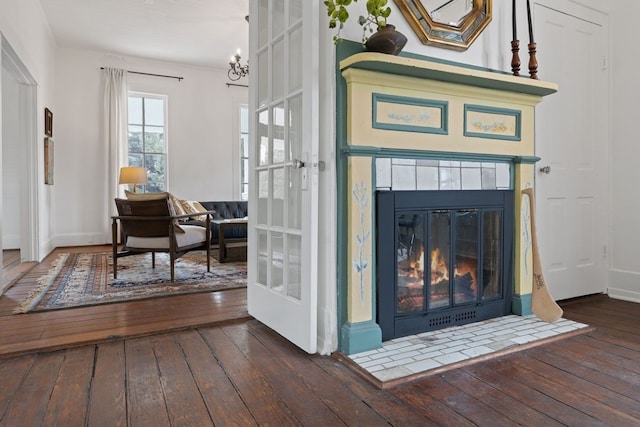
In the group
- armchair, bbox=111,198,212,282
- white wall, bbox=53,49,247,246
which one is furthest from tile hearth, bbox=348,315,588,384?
white wall, bbox=53,49,247,246

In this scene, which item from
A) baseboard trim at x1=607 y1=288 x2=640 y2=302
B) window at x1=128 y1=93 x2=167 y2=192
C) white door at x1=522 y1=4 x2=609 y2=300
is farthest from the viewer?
window at x1=128 y1=93 x2=167 y2=192

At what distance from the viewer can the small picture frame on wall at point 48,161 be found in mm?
5139

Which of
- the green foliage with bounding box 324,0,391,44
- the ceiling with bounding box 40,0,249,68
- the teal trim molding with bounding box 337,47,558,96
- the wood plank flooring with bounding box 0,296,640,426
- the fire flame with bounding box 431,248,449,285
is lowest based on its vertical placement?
the wood plank flooring with bounding box 0,296,640,426

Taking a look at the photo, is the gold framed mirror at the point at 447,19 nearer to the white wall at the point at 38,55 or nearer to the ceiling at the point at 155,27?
the ceiling at the point at 155,27

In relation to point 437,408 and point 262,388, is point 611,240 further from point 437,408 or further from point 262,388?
point 262,388

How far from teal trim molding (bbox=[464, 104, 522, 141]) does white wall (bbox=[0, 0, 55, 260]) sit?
3.55 metres

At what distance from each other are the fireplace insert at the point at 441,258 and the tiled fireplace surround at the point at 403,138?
77mm

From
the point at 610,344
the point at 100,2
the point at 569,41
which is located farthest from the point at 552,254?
the point at 100,2

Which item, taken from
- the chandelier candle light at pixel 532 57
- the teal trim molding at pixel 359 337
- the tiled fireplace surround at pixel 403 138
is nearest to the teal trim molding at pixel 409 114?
the tiled fireplace surround at pixel 403 138

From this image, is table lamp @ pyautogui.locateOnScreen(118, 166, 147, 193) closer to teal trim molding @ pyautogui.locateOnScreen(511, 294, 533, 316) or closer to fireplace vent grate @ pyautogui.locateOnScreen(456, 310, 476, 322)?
fireplace vent grate @ pyautogui.locateOnScreen(456, 310, 476, 322)

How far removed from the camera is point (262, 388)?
1.68 meters

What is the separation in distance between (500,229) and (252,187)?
1.63 m

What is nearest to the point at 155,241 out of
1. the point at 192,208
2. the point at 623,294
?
the point at 192,208

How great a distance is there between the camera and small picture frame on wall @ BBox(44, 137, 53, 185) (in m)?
5.14
